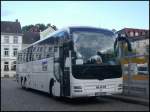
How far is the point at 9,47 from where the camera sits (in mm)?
90312

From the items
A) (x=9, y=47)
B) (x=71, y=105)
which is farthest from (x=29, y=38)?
(x=71, y=105)

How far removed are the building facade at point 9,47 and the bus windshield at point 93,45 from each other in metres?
70.9

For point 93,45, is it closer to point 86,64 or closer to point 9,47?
point 86,64

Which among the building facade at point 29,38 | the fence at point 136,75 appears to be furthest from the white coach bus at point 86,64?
the building facade at point 29,38

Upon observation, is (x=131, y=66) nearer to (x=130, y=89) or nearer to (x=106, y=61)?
(x=130, y=89)

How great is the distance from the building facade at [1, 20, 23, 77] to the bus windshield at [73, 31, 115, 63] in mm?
70900

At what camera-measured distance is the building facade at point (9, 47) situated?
87.9 m

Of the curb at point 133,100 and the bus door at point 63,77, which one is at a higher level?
the bus door at point 63,77

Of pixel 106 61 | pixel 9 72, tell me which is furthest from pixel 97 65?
pixel 9 72

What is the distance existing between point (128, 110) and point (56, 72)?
19.0 feet

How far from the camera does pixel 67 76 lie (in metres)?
17.0

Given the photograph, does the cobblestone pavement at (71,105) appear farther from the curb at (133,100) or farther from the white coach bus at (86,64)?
the white coach bus at (86,64)

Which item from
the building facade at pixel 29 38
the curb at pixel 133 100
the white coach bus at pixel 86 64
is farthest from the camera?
the building facade at pixel 29 38

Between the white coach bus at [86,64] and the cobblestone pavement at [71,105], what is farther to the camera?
the white coach bus at [86,64]
